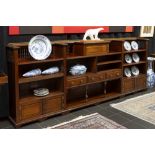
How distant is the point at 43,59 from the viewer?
121 inches

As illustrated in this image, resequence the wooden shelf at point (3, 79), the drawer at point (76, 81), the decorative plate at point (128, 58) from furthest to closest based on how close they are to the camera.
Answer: the decorative plate at point (128, 58)
the drawer at point (76, 81)
the wooden shelf at point (3, 79)

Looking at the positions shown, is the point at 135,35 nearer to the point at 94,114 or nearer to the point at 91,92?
the point at 91,92

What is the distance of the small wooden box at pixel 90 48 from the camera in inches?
138

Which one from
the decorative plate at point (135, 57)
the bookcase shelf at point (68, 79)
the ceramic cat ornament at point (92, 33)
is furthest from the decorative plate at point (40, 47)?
the decorative plate at point (135, 57)

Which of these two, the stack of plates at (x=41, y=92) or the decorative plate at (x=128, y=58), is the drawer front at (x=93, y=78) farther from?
the decorative plate at (x=128, y=58)

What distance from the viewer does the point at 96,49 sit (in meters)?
3.67

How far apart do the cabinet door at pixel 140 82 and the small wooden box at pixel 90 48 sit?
3.71 feet

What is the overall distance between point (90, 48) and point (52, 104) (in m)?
1.07

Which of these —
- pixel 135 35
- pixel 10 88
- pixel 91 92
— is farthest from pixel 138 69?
pixel 10 88

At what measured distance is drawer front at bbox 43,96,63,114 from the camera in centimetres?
321

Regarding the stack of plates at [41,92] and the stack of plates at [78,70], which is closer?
the stack of plates at [41,92]

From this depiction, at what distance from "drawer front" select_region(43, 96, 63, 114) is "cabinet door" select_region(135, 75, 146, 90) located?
1840 mm
